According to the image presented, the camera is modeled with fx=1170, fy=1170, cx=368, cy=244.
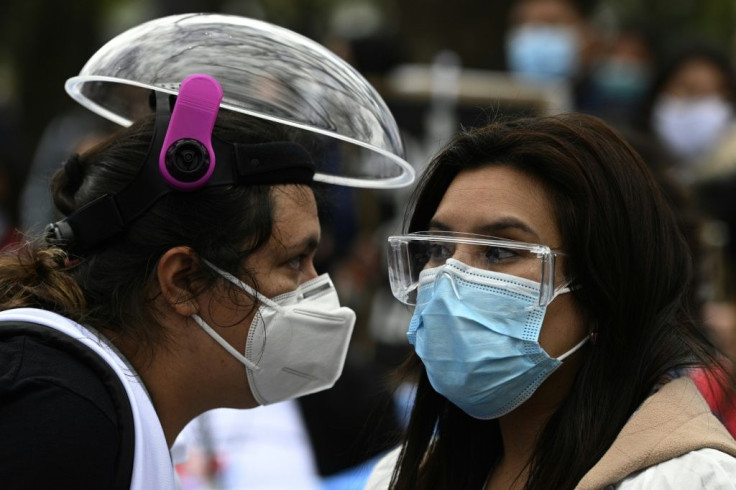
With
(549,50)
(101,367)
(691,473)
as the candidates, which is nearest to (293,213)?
(101,367)

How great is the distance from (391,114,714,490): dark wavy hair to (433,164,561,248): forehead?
26 millimetres

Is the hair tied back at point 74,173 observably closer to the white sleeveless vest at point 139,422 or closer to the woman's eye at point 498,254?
the white sleeveless vest at point 139,422

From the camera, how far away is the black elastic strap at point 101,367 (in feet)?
9.00

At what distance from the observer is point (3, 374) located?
2.68m

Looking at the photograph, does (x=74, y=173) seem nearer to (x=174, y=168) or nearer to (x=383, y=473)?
(x=174, y=168)

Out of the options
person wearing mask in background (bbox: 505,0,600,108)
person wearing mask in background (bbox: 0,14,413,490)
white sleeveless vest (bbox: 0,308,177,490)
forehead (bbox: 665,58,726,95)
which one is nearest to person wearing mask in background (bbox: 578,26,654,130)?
person wearing mask in background (bbox: 505,0,600,108)

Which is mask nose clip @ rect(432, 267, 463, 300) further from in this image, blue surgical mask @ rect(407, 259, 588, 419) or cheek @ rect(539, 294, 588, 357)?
cheek @ rect(539, 294, 588, 357)

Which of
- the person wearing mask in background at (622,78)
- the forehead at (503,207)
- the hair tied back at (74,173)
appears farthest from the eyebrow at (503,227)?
the person wearing mask in background at (622,78)

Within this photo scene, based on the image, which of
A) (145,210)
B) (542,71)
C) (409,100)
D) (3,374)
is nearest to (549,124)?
(145,210)

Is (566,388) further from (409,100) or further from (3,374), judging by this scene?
(409,100)

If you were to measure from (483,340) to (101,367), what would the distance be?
950mm

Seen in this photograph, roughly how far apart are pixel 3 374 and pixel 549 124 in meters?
1.50

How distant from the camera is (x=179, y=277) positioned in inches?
126

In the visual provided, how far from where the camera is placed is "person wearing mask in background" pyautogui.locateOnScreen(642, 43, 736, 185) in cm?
704
